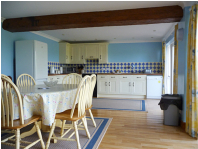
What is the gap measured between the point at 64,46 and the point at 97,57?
4.51 ft

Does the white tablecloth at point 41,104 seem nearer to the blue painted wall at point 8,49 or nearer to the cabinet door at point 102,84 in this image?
the blue painted wall at point 8,49

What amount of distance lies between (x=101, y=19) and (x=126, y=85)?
Result: 9.87 feet

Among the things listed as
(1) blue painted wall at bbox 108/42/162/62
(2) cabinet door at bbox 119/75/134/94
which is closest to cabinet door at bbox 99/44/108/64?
(1) blue painted wall at bbox 108/42/162/62

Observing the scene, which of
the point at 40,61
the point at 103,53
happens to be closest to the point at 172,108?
the point at 40,61

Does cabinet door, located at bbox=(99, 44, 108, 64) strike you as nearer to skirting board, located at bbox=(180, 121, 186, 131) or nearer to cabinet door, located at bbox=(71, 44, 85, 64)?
cabinet door, located at bbox=(71, 44, 85, 64)

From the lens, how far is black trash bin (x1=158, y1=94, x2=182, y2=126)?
296cm

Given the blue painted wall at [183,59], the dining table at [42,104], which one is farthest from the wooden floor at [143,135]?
the dining table at [42,104]

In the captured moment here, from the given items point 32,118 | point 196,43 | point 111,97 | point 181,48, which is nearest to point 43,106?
point 32,118

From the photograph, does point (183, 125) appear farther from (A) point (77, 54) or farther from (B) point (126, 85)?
(A) point (77, 54)

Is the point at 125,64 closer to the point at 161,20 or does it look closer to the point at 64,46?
the point at 64,46

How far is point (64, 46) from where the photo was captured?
6.34 meters

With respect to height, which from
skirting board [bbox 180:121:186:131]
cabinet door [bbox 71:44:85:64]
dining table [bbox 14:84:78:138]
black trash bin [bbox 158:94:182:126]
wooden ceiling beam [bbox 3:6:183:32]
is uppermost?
wooden ceiling beam [bbox 3:6:183:32]

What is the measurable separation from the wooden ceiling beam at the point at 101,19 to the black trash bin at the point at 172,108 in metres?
1.51

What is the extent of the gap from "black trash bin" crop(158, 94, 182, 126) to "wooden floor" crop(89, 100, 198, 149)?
0.43 ft
